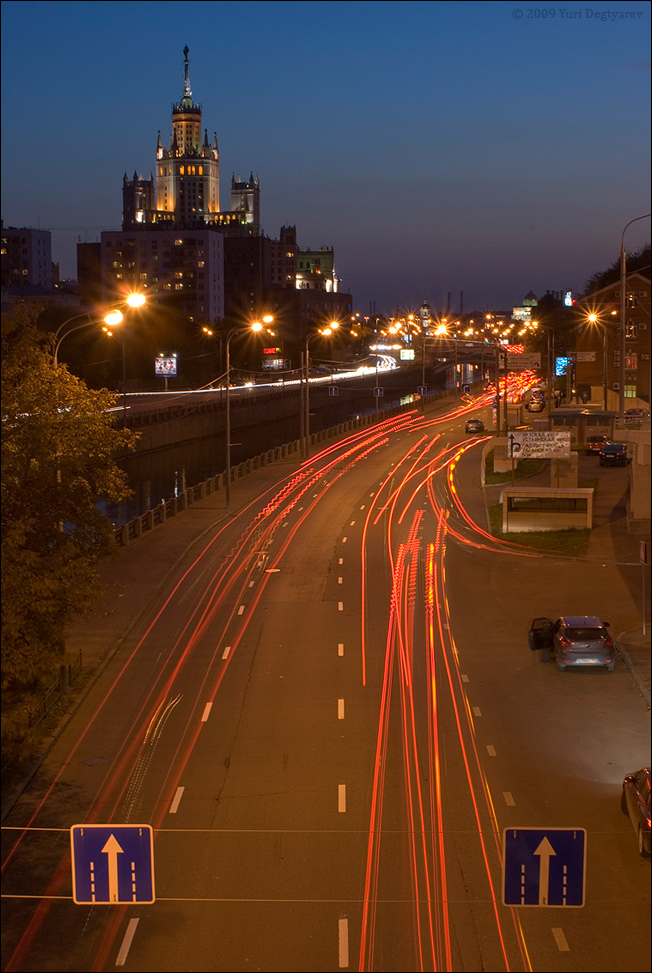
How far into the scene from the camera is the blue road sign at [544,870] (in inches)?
351

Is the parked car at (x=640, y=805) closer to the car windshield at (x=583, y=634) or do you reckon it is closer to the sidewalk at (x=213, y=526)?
the sidewalk at (x=213, y=526)

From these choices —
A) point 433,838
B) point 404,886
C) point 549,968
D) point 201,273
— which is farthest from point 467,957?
point 201,273

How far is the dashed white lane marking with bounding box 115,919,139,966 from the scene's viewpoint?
11.0m

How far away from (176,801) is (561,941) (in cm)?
640

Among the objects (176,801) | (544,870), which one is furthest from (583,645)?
(544,870)

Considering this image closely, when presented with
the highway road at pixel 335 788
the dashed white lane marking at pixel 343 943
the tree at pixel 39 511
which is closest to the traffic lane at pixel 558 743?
the highway road at pixel 335 788

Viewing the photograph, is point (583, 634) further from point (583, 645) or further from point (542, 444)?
point (542, 444)

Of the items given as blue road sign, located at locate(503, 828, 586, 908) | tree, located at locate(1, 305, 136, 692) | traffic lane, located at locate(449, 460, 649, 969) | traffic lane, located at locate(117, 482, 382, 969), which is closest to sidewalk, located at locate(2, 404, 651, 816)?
traffic lane, located at locate(449, 460, 649, 969)

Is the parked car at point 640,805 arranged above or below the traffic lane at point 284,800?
above

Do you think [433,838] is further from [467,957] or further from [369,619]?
[369,619]

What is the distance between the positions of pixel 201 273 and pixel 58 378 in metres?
168

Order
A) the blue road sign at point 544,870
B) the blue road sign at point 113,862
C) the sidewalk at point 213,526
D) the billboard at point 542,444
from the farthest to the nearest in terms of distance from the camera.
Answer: the billboard at point 542,444 < the sidewalk at point 213,526 < the blue road sign at point 113,862 < the blue road sign at point 544,870

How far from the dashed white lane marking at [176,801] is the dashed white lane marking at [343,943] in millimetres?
4082

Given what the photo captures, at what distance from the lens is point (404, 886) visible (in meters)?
12.4
